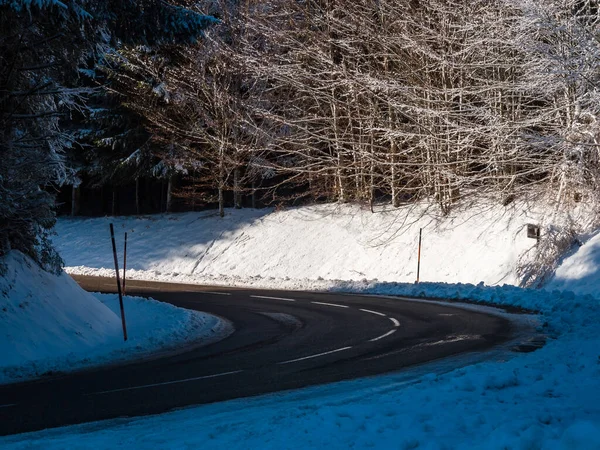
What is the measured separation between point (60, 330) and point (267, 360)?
12.1 feet

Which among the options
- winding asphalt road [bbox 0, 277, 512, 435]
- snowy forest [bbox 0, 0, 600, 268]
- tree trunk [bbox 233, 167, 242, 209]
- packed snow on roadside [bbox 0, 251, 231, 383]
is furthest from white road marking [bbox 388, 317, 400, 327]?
tree trunk [bbox 233, 167, 242, 209]

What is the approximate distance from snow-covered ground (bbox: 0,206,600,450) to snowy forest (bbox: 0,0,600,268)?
232 centimetres

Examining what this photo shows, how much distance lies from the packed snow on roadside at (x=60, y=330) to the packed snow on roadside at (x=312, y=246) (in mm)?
11932

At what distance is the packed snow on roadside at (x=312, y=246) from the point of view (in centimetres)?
2589

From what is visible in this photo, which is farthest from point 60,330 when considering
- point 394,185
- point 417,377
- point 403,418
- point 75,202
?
point 75,202

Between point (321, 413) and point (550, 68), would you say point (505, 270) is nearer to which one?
point (550, 68)

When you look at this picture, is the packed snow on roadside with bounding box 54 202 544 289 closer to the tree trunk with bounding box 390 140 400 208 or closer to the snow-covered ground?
the snow-covered ground

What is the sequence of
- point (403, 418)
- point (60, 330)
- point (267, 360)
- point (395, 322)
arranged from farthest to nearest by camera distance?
point (395, 322) → point (60, 330) → point (267, 360) → point (403, 418)

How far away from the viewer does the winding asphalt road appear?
806cm

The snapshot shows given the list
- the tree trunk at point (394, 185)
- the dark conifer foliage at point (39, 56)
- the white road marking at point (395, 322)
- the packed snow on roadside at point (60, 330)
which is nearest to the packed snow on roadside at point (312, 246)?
the tree trunk at point (394, 185)

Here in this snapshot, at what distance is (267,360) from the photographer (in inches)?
422

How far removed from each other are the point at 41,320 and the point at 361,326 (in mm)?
5929

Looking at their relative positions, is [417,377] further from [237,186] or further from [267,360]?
[237,186]

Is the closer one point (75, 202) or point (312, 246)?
point (312, 246)
